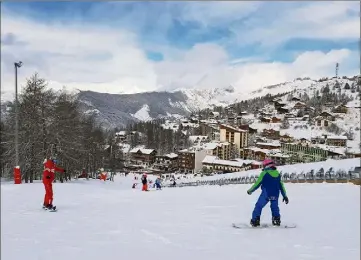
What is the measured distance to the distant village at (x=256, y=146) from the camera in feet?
307

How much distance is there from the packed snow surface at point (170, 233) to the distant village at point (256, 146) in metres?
63.2

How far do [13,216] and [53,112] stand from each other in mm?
20244

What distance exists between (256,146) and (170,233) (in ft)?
369

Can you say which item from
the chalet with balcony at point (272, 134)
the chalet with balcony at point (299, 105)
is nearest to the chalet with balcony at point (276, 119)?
the chalet with balcony at point (272, 134)

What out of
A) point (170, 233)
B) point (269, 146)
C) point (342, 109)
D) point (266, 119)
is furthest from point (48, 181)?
point (266, 119)

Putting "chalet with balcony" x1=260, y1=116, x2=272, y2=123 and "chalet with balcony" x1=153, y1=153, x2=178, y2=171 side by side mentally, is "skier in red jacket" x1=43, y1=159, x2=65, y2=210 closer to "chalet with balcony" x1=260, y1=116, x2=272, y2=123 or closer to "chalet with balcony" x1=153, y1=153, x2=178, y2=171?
"chalet with balcony" x1=153, y1=153, x2=178, y2=171

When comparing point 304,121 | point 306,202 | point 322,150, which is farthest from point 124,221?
point 304,121

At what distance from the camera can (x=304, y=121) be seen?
482 feet

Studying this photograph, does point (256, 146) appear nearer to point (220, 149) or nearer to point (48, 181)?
point (220, 149)

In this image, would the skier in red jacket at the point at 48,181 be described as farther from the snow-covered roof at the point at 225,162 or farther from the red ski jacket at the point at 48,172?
the snow-covered roof at the point at 225,162

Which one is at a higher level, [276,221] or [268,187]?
[268,187]

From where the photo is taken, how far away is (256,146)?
116625 mm

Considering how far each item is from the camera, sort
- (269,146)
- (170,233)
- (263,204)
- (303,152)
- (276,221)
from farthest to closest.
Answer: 1. (269,146)
2. (303,152)
3. (276,221)
4. (263,204)
5. (170,233)

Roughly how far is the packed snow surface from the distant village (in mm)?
63208
